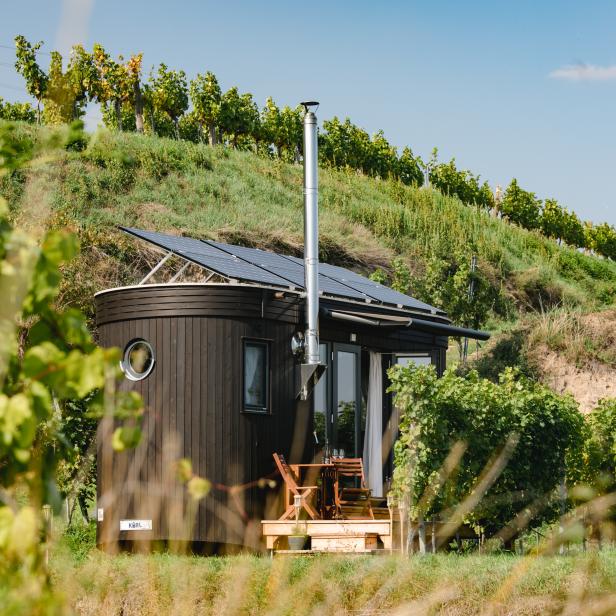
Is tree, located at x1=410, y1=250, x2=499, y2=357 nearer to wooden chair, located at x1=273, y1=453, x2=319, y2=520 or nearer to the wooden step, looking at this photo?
wooden chair, located at x1=273, y1=453, x2=319, y2=520

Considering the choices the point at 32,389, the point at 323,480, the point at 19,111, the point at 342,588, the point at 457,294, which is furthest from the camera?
the point at 19,111

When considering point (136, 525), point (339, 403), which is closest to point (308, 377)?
point (339, 403)

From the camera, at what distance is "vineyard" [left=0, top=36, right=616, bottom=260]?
37.2 m

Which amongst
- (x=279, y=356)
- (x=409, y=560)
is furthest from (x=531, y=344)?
(x=409, y=560)

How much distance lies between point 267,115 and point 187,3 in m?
39.6

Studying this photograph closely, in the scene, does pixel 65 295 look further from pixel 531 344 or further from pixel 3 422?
pixel 3 422

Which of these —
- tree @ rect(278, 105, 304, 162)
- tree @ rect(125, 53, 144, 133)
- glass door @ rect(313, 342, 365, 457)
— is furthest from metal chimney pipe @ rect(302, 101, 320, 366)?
tree @ rect(278, 105, 304, 162)

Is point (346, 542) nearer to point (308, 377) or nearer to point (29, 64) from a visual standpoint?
point (308, 377)

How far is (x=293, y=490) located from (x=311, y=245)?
3.04 m

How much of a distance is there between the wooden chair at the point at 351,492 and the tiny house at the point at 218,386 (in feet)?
1.14

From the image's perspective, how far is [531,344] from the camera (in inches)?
940

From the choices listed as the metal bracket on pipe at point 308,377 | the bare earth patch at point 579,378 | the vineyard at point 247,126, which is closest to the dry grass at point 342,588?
the metal bracket on pipe at point 308,377

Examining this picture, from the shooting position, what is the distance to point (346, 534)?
1042 cm

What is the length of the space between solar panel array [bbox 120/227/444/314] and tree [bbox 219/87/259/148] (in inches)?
967
